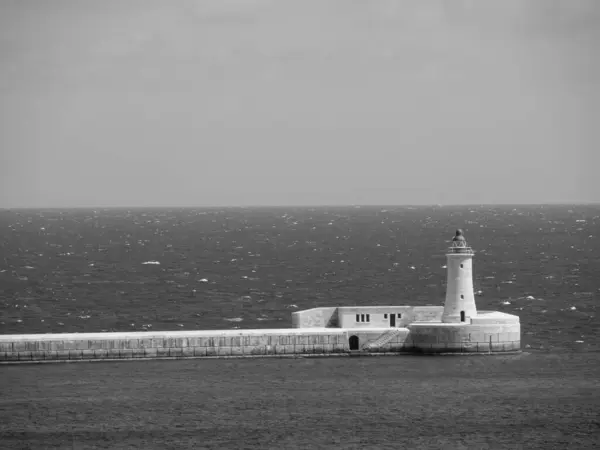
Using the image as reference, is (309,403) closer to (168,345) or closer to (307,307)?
(168,345)

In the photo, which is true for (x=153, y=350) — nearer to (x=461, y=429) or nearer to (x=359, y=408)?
(x=359, y=408)

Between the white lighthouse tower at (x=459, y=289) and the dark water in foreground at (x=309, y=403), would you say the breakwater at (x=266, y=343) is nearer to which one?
the dark water in foreground at (x=309, y=403)

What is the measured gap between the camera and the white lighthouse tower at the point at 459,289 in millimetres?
70188

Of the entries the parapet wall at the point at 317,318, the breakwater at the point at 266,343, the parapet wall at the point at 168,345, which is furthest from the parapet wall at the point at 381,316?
the parapet wall at the point at 168,345

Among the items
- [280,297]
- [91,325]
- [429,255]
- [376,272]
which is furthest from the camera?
[429,255]

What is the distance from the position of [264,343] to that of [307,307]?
3080 cm

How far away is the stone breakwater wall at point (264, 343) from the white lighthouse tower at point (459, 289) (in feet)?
4.04

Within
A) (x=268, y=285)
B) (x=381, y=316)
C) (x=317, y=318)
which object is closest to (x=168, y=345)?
(x=317, y=318)

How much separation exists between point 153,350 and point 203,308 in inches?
1216

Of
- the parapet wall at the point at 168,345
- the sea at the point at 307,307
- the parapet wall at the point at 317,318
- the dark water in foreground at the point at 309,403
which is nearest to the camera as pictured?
the dark water in foreground at the point at 309,403

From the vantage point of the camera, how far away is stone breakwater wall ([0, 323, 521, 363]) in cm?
6831

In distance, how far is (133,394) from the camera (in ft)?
195

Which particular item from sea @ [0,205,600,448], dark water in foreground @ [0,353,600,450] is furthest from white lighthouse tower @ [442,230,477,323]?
sea @ [0,205,600,448]

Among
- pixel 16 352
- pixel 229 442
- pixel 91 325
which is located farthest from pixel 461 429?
pixel 91 325
